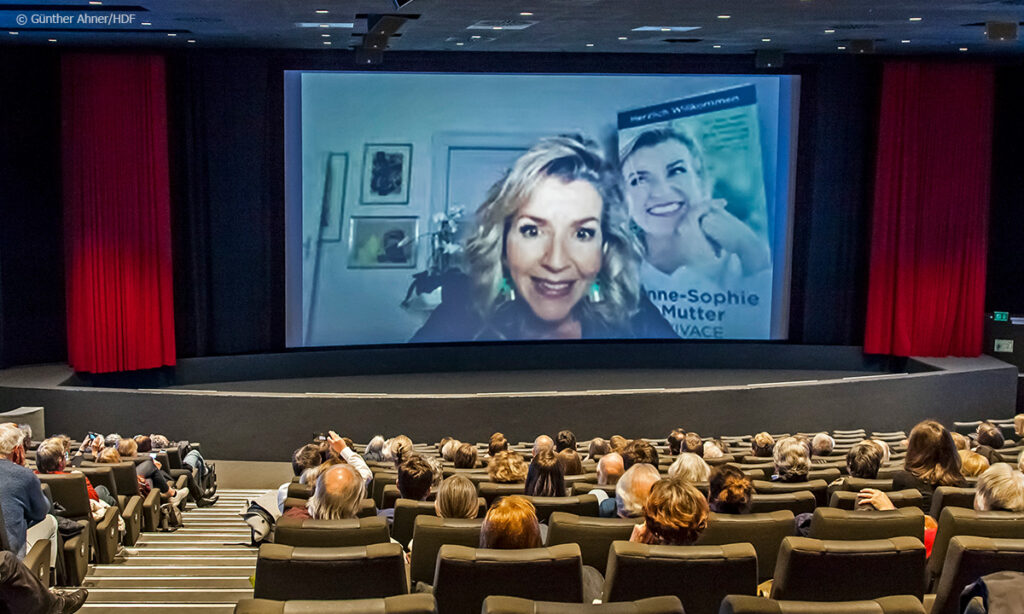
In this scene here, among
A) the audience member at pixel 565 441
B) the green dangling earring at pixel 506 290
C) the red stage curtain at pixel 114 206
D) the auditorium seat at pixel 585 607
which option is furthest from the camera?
the green dangling earring at pixel 506 290

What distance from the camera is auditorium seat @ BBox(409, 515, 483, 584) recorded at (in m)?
3.83

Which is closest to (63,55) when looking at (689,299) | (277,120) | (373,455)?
(277,120)

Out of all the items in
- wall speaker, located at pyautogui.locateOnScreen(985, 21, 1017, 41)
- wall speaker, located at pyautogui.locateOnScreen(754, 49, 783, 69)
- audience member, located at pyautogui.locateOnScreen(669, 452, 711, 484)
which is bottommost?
audience member, located at pyautogui.locateOnScreen(669, 452, 711, 484)

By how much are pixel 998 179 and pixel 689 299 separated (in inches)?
190

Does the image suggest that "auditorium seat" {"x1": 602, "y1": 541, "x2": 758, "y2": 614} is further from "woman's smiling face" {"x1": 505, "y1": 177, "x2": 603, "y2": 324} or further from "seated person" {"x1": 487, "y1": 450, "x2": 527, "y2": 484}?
"woman's smiling face" {"x1": 505, "y1": 177, "x2": 603, "y2": 324}

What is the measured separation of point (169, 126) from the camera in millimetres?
13242

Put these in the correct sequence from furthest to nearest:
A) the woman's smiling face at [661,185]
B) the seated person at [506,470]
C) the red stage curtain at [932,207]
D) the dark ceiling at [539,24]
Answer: the red stage curtain at [932,207]
the woman's smiling face at [661,185]
the dark ceiling at [539,24]
the seated person at [506,470]

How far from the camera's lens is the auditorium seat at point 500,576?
3.16m

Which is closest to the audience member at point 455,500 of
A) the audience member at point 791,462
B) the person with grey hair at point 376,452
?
the audience member at point 791,462

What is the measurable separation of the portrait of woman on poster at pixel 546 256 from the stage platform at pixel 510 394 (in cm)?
44

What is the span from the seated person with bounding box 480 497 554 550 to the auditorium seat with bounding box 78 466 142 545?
362 centimetres

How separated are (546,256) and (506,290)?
2.27 ft

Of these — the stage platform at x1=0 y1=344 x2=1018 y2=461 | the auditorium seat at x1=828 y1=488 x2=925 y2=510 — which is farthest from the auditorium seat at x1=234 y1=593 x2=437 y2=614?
the stage platform at x1=0 y1=344 x2=1018 y2=461

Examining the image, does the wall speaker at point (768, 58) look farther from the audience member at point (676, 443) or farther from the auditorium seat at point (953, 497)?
the auditorium seat at point (953, 497)
